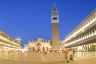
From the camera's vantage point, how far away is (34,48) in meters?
151

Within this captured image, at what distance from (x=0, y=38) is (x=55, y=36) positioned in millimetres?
54203

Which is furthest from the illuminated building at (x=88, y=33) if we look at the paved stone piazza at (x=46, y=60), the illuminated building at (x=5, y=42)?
the illuminated building at (x=5, y=42)

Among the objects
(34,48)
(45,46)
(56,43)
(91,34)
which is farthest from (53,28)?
Answer: (91,34)

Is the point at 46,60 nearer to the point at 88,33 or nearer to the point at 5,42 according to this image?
the point at 88,33

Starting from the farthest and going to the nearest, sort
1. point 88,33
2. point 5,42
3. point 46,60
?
point 5,42, point 88,33, point 46,60

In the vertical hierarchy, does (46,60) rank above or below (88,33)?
below

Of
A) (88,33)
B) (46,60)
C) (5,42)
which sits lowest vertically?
(46,60)

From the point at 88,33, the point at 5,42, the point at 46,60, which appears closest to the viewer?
the point at 46,60

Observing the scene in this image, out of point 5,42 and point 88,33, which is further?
point 5,42

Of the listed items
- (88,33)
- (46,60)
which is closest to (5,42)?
(88,33)

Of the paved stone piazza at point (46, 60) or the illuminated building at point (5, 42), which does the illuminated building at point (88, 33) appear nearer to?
the paved stone piazza at point (46, 60)

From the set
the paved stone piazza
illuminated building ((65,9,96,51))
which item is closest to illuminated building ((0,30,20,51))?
illuminated building ((65,9,96,51))

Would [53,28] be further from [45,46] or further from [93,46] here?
[93,46]

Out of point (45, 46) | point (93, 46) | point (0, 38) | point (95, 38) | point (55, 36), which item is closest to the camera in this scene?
point (95, 38)
